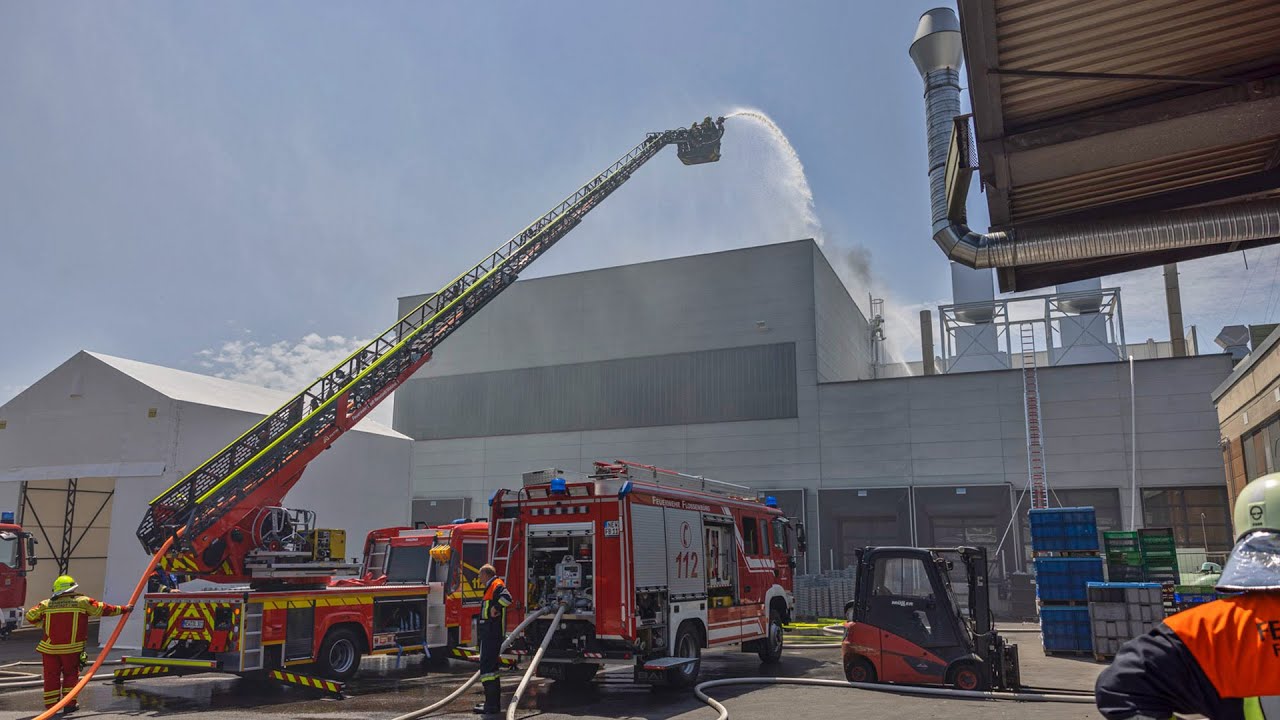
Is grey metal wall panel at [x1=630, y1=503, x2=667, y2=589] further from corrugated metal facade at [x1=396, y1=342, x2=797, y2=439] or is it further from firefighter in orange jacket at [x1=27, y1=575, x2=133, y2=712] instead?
corrugated metal facade at [x1=396, y1=342, x2=797, y2=439]

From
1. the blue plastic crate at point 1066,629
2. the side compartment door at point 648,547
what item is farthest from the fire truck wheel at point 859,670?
the blue plastic crate at point 1066,629

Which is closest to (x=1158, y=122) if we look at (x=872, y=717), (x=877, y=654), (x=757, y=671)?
(x=872, y=717)

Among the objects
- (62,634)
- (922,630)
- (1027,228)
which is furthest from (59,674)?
(1027,228)

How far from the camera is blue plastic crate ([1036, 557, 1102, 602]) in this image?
53.2 feet

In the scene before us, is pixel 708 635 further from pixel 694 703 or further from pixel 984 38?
pixel 984 38

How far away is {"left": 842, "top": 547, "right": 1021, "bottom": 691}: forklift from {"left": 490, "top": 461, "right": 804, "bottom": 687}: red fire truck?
2255 mm

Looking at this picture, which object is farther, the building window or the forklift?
the building window

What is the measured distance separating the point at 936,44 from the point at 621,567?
8214mm

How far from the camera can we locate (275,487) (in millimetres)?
15141

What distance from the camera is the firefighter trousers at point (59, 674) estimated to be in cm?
1024

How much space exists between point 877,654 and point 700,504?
3269 mm

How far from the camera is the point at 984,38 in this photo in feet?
22.3

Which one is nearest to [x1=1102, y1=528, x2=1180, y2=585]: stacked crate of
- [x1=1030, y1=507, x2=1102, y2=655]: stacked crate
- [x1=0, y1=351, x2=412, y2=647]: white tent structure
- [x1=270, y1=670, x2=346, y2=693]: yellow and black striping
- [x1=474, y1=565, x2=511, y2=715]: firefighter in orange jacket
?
[x1=1030, y1=507, x2=1102, y2=655]: stacked crate

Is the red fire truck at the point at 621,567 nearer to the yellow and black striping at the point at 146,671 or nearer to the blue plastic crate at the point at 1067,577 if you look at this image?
the yellow and black striping at the point at 146,671
